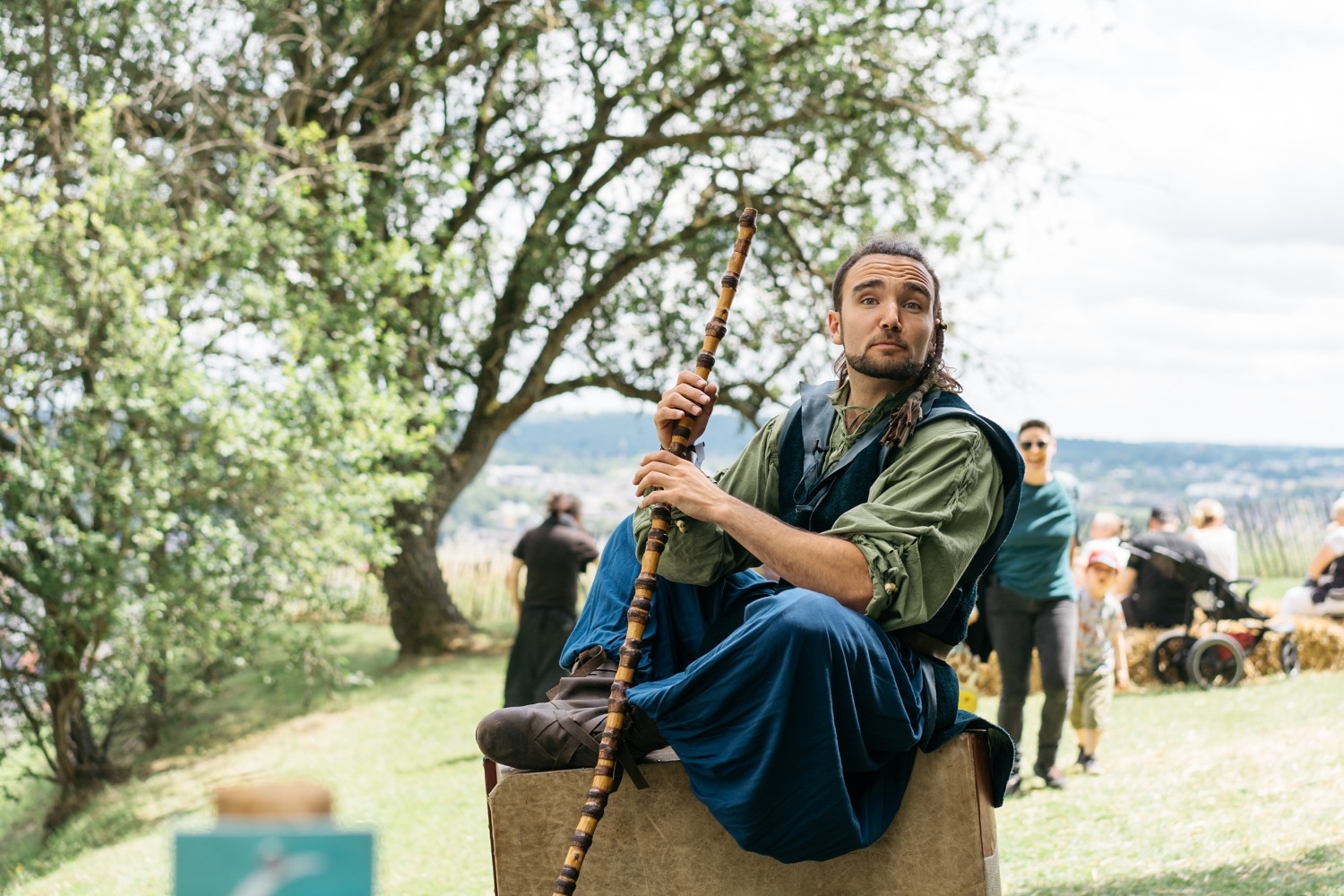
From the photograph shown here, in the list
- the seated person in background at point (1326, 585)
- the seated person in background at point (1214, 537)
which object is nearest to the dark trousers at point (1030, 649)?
the seated person in background at point (1214, 537)

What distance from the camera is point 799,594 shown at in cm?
249

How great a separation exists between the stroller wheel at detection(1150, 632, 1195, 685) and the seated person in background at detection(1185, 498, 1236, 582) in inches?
31.7

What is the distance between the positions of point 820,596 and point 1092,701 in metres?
4.98

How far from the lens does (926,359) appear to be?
2.92 m

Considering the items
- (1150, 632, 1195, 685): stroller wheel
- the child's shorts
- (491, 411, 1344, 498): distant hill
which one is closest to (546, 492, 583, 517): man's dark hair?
the child's shorts

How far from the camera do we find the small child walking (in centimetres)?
695

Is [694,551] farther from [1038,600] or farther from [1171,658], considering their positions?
[1171,658]

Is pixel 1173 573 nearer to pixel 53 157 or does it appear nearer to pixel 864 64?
pixel 864 64

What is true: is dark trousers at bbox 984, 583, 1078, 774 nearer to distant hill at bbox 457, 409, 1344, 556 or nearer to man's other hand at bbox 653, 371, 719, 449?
man's other hand at bbox 653, 371, 719, 449

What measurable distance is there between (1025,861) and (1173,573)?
17.8ft

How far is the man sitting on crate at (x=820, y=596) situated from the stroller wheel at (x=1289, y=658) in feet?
26.3

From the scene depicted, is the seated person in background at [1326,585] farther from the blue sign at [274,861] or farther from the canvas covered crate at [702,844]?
the blue sign at [274,861]

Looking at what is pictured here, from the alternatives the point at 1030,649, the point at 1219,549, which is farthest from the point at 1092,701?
the point at 1219,549

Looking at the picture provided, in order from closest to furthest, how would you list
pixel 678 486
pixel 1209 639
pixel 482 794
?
1. pixel 678 486
2. pixel 482 794
3. pixel 1209 639
